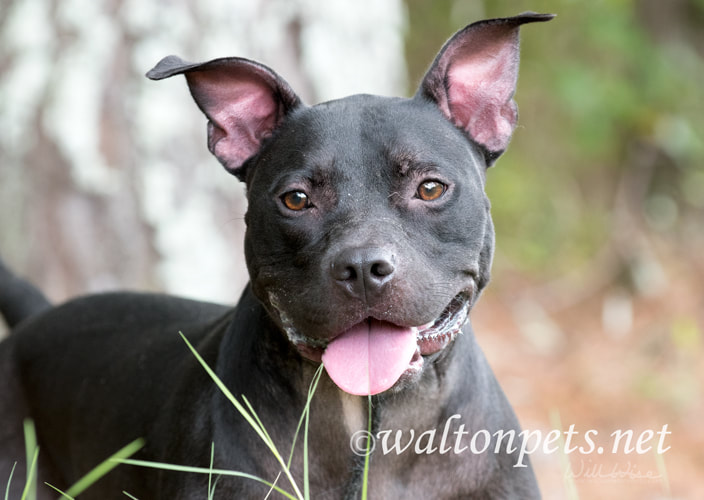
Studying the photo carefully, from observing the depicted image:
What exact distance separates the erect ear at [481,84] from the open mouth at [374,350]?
79cm

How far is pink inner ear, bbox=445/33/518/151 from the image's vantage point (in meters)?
3.46

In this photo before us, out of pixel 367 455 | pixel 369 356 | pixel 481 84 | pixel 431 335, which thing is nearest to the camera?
pixel 369 356

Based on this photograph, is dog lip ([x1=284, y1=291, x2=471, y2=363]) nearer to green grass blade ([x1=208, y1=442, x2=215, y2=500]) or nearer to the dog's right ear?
green grass blade ([x1=208, y1=442, x2=215, y2=500])

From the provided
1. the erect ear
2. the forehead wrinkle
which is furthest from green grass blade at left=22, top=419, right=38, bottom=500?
the erect ear

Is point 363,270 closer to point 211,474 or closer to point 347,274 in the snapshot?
point 347,274

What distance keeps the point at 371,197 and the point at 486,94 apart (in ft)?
2.40

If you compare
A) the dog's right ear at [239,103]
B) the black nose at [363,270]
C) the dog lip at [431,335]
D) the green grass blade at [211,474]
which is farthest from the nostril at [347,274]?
the dog's right ear at [239,103]

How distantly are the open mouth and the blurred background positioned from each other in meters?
0.53

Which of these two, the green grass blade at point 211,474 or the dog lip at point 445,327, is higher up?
the dog lip at point 445,327

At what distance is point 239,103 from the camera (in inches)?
138

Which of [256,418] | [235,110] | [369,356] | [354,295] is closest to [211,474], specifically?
[256,418]

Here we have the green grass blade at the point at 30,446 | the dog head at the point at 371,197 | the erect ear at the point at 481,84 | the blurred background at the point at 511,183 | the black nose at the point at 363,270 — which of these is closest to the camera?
the black nose at the point at 363,270

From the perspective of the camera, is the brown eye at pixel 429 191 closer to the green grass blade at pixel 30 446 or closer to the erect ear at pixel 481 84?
the erect ear at pixel 481 84

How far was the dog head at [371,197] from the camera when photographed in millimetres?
2945
